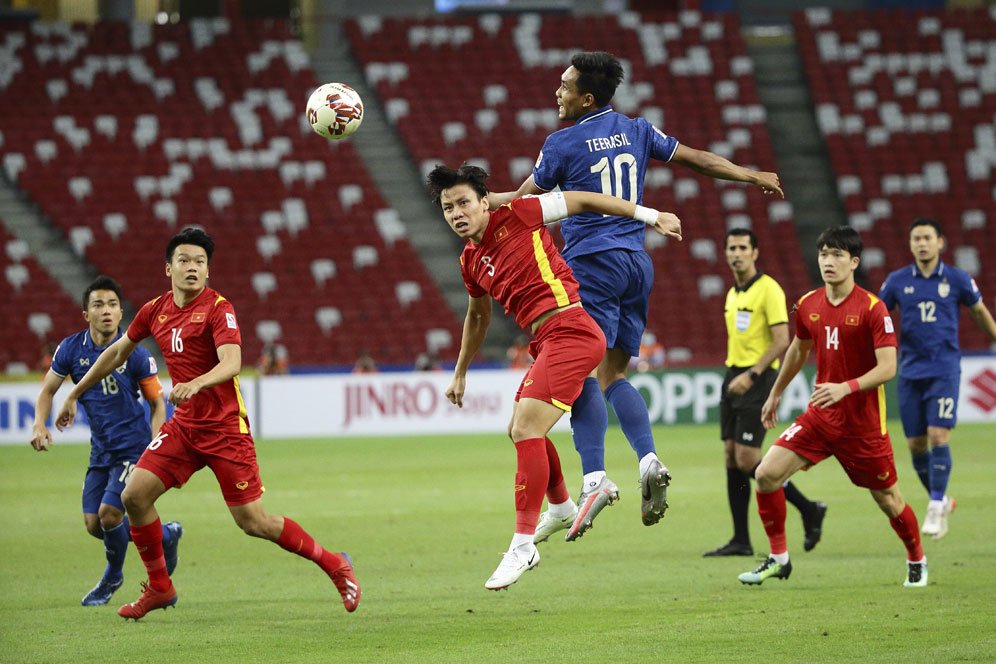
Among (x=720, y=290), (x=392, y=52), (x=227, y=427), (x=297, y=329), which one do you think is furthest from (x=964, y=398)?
(x=227, y=427)

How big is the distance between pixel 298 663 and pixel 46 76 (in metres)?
26.6

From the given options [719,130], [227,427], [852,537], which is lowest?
[852,537]

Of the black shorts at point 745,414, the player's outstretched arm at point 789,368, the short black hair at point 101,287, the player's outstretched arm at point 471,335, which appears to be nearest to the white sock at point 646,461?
the player's outstretched arm at point 471,335

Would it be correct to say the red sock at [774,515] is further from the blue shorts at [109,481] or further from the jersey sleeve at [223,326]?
the blue shorts at [109,481]

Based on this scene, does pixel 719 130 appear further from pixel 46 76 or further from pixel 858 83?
pixel 46 76

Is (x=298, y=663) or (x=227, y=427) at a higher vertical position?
(x=227, y=427)

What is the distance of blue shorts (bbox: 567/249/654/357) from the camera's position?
7.62m

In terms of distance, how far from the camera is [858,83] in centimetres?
3269

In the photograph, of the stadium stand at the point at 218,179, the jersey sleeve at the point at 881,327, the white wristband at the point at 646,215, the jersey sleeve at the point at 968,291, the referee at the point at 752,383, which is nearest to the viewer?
the white wristband at the point at 646,215

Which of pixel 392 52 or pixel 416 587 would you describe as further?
pixel 392 52

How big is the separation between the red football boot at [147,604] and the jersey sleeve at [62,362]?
1716mm

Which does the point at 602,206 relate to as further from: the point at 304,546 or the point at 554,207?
the point at 304,546

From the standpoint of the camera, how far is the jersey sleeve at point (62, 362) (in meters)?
8.97

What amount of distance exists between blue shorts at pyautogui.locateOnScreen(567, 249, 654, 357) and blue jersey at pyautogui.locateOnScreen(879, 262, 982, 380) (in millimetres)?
4244
